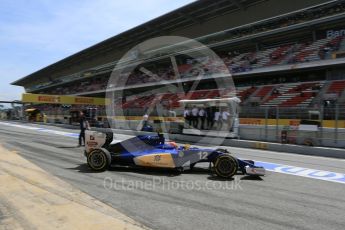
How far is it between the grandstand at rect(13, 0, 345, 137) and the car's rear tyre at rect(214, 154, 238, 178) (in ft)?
32.3

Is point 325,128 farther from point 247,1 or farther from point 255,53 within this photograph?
point 247,1

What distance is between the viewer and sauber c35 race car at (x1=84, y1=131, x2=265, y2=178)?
914 cm

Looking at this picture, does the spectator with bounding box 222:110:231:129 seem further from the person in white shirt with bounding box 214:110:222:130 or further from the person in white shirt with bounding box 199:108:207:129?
the person in white shirt with bounding box 199:108:207:129

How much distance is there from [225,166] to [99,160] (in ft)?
10.4

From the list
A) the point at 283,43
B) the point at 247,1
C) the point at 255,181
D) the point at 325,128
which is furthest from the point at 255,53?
the point at 255,181

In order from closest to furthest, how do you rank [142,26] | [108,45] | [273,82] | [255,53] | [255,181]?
[255,181]
[273,82]
[255,53]
[142,26]
[108,45]

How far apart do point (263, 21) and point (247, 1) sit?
13.2 feet

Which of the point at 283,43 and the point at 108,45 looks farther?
the point at 108,45

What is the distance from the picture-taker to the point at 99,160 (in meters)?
9.92

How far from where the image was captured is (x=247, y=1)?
41844mm

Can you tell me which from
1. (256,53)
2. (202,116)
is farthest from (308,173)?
(256,53)

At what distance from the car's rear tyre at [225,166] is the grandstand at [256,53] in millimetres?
9851

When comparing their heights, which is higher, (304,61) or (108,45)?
(108,45)

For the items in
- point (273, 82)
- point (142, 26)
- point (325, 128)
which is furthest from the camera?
point (142, 26)
